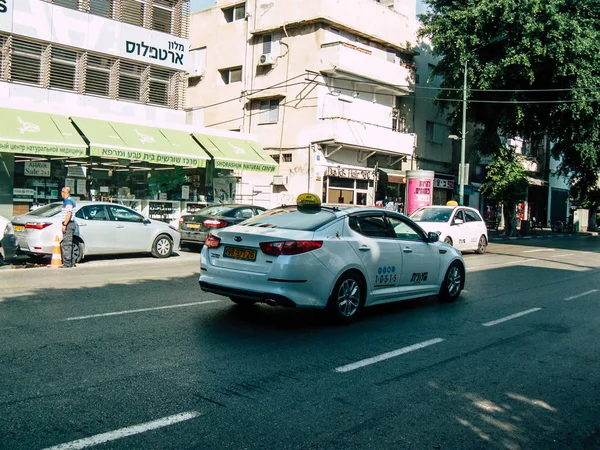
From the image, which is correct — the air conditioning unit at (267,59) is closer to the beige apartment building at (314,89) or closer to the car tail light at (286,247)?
the beige apartment building at (314,89)

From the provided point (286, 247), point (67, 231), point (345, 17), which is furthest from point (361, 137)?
point (286, 247)

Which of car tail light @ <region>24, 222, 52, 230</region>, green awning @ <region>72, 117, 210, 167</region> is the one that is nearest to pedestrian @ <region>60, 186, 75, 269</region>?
car tail light @ <region>24, 222, 52, 230</region>

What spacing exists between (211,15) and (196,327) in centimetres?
3033

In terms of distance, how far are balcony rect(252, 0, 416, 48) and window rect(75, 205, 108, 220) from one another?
17.5 m

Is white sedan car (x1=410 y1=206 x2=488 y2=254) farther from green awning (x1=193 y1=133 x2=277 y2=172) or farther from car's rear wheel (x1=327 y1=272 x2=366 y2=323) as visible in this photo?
car's rear wheel (x1=327 y1=272 x2=366 y2=323)

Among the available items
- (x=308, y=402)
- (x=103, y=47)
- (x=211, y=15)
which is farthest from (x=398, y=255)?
(x=211, y=15)

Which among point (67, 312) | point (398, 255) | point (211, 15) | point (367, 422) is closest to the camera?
point (367, 422)

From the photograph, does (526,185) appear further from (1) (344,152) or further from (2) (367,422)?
(2) (367,422)

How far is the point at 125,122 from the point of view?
21531 mm

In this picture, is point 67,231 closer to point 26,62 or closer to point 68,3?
point 26,62

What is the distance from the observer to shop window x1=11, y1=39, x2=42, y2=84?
19641 millimetres

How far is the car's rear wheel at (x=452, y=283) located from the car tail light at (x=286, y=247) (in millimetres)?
3479

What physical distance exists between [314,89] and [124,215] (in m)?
15.8

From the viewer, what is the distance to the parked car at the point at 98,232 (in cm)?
1362
